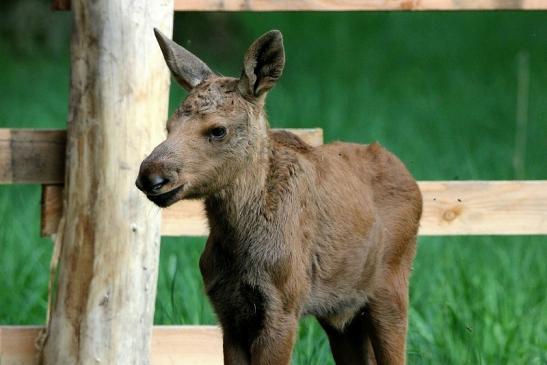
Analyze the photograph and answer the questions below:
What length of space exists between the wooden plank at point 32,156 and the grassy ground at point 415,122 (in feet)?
3.18

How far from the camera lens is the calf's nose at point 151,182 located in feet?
14.6

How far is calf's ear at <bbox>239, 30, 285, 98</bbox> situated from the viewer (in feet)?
15.8

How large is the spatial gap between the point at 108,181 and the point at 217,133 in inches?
40.0

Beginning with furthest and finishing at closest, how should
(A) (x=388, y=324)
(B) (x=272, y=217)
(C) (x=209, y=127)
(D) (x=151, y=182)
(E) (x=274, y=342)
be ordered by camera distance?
(A) (x=388, y=324) < (B) (x=272, y=217) < (E) (x=274, y=342) < (C) (x=209, y=127) < (D) (x=151, y=182)

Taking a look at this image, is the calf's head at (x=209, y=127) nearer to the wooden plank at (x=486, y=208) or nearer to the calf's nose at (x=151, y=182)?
the calf's nose at (x=151, y=182)

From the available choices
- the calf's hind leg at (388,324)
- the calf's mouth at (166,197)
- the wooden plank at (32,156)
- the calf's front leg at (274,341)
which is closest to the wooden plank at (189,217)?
the wooden plank at (32,156)

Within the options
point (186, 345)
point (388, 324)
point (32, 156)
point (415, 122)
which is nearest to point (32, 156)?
point (32, 156)

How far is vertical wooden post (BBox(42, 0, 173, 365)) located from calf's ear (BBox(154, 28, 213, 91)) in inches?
25.5

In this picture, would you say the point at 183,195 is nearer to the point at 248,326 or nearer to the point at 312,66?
the point at 248,326

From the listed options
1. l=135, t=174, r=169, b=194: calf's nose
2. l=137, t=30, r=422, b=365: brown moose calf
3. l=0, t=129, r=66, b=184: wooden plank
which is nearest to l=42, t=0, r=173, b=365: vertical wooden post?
l=0, t=129, r=66, b=184: wooden plank

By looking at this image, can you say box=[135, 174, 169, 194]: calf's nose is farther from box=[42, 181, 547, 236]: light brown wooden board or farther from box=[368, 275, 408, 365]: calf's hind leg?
box=[42, 181, 547, 236]: light brown wooden board

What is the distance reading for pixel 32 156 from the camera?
5875 millimetres

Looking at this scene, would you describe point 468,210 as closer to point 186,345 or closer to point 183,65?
point 186,345

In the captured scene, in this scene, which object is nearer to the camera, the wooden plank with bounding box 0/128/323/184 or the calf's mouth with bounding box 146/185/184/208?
the calf's mouth with bounding box 146/185/184/208
